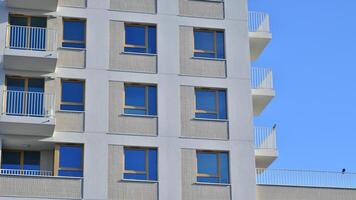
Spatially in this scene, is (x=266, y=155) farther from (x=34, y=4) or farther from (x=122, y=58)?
(x=34, y=4)

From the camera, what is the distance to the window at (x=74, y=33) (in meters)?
45.6

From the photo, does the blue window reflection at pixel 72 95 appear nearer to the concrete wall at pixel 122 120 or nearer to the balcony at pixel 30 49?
the balcony at pixel 30 49

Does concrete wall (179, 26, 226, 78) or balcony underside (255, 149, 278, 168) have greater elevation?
concrete wall (179, 26, 226, 78)

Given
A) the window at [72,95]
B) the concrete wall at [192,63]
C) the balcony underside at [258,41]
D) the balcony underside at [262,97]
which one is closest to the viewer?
the window at [72,95]

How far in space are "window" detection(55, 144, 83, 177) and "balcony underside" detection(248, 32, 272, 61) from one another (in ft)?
33.4

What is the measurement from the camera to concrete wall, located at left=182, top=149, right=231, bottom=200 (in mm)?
44281

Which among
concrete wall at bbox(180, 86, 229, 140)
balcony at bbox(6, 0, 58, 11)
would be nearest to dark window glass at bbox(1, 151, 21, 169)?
balcony at bbox(6, 0, 58, 11)

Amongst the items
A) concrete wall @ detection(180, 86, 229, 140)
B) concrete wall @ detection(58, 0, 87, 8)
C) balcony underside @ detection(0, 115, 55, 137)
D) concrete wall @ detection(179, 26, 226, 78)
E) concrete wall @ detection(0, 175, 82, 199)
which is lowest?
concrete wall @ detection(0, 175, 82, 199)

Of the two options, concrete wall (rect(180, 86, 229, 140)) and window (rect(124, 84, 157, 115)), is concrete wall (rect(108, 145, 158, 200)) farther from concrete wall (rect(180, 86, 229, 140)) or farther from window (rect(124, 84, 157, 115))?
concrete wall (rect(180, 86, 229, 140))

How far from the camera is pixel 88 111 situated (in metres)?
44.4

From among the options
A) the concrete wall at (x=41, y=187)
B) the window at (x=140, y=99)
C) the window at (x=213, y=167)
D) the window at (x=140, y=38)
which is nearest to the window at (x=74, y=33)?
the window at (x=140, y=38)

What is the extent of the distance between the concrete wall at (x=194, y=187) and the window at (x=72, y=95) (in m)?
5.05

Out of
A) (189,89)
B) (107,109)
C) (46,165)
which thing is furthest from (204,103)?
(46,165)

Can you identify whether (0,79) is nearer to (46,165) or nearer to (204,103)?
(46,165)
